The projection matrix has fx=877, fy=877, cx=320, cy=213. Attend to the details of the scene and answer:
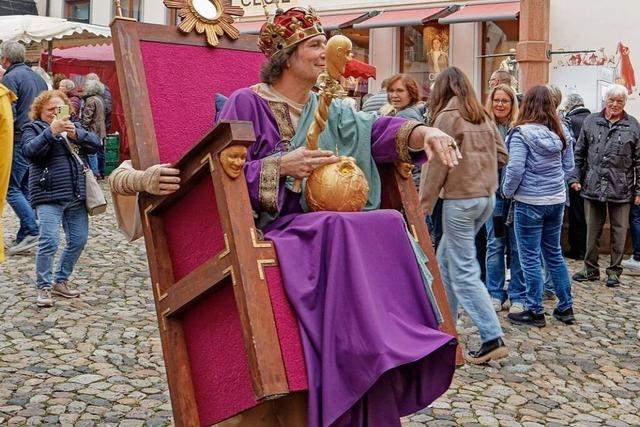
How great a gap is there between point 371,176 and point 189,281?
2.44 ft

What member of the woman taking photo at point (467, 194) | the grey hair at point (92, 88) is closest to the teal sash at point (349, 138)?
the woman taking photo at point (467, 194)

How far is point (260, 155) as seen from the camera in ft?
9.91

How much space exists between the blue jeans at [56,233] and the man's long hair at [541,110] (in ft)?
10.2

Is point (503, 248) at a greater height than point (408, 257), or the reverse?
point (408, 257)

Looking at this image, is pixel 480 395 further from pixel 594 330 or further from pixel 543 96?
pixel 543 96

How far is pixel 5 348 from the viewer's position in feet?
16.1

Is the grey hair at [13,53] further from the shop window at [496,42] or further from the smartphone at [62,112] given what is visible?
the shop window at [496,42]

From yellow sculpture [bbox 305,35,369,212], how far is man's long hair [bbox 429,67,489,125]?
2236mm

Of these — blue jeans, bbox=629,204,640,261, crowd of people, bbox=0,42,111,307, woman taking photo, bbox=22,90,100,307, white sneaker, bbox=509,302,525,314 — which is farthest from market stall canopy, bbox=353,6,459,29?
woman taking photo, bbox=22,90,100,307

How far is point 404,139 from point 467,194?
2.01 metres

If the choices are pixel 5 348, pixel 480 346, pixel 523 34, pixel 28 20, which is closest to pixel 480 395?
pixel 480 346

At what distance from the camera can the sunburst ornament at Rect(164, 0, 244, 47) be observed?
347 cm

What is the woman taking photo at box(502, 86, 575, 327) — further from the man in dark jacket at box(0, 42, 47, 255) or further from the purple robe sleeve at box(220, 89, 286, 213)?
the man in dark jacket at box(0, 42, 47, 255)

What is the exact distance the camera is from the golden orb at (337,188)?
2.82 m
